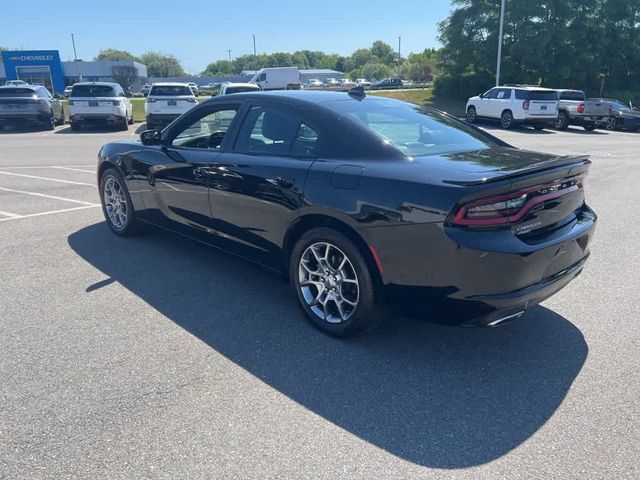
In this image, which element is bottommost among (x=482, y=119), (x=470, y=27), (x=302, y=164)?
(x=482, y=119)

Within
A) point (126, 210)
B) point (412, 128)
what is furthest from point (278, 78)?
point (412, 128)

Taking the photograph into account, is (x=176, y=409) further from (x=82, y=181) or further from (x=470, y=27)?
(x=470, y=27)

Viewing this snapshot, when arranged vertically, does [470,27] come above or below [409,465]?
above

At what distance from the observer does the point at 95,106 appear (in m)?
18.4

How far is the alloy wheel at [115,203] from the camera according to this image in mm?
5809

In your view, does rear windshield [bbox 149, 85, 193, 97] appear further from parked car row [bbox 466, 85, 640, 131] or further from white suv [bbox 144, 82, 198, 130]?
parked car row [bbox 466, 85, 640, 131]

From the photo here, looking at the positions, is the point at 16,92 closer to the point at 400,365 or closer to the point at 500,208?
the point at 400,365

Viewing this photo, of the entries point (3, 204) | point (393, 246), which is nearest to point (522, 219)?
point (393, 246)

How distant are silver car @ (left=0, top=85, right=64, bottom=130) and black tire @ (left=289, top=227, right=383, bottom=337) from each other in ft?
60.8

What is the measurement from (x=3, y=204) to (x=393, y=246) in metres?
6.75

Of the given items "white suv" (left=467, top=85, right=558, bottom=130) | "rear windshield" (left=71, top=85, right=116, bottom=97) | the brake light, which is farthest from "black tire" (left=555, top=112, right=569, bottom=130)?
the brake light

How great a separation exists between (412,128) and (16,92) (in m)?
19.1

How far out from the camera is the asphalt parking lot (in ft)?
8.18

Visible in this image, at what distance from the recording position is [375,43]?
17162 centimetres
